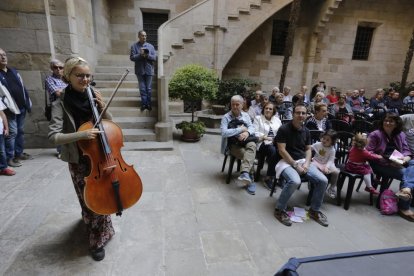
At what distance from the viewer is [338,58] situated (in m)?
9.66

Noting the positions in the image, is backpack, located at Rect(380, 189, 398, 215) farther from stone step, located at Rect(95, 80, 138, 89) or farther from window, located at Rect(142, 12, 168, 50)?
window, located at Rect(142, 12, 168, 50)

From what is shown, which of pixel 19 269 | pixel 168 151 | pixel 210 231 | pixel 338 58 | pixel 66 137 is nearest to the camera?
pixel 66 137

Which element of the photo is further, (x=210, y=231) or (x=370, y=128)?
(x=370, y=128)

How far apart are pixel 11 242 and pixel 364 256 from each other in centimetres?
271

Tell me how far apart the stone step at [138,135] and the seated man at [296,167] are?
287 cm

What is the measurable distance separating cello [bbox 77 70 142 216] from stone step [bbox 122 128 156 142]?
9.89ft

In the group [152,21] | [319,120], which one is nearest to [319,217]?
[319,120]

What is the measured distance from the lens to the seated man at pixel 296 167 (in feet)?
8.56

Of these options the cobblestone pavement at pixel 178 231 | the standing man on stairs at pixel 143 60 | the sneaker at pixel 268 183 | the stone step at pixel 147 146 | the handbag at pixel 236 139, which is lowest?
the cobblestone pavement at pixel 178 231

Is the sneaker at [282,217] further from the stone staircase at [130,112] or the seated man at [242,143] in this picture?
the stone staircase at [130,112]

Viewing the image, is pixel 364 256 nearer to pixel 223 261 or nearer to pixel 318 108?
pixel 223 261

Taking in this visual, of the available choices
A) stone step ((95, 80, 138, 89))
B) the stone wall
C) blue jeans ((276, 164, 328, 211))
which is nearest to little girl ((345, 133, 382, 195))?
blue jeans ((276, 164, 328, 211))

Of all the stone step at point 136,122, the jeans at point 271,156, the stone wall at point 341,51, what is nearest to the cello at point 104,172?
the jeans at point 271,156

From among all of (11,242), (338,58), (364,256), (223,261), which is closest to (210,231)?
(223,261)
